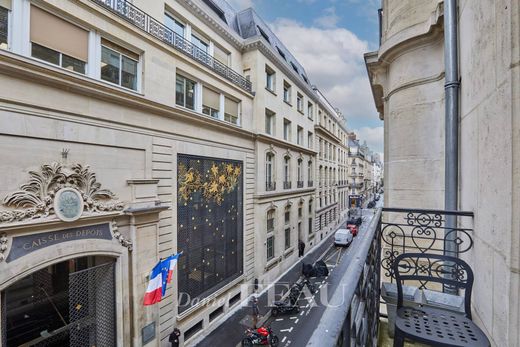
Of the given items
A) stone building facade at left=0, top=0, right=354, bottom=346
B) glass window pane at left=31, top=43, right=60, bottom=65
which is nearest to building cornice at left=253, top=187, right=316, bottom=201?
stone building facade at left=0, top=0, right=354, bottom=346

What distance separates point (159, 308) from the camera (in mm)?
9336

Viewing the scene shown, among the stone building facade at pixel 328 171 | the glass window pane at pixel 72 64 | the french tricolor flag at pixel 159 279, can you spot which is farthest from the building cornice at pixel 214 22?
the stone building facade at pixel 328 171

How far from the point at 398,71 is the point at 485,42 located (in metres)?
4.65

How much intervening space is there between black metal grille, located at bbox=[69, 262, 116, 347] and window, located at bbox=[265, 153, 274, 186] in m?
10.8

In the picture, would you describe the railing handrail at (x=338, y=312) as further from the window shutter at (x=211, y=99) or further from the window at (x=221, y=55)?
the window at (x=221, y=55)

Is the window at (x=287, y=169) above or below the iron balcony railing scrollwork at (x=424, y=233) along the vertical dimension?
above

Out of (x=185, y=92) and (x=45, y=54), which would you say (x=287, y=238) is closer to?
(x=185, y=92)

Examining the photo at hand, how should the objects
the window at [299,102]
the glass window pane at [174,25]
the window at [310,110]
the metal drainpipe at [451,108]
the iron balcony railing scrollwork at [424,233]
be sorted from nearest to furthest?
the iron balcony railing scrollwork at [424,233] → the metal drainpipe at [451,108] → the glass window pane at [174,25] → the window at [299,102] → the window at [310,110]

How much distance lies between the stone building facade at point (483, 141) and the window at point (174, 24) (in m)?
9.18

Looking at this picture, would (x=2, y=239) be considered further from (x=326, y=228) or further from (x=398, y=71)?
(x=326, y=228)

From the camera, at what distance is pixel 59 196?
255 inches

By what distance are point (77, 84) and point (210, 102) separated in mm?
6362

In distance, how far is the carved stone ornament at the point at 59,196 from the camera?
5844mm

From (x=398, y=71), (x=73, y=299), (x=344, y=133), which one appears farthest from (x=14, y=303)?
(x=344, y=133)
